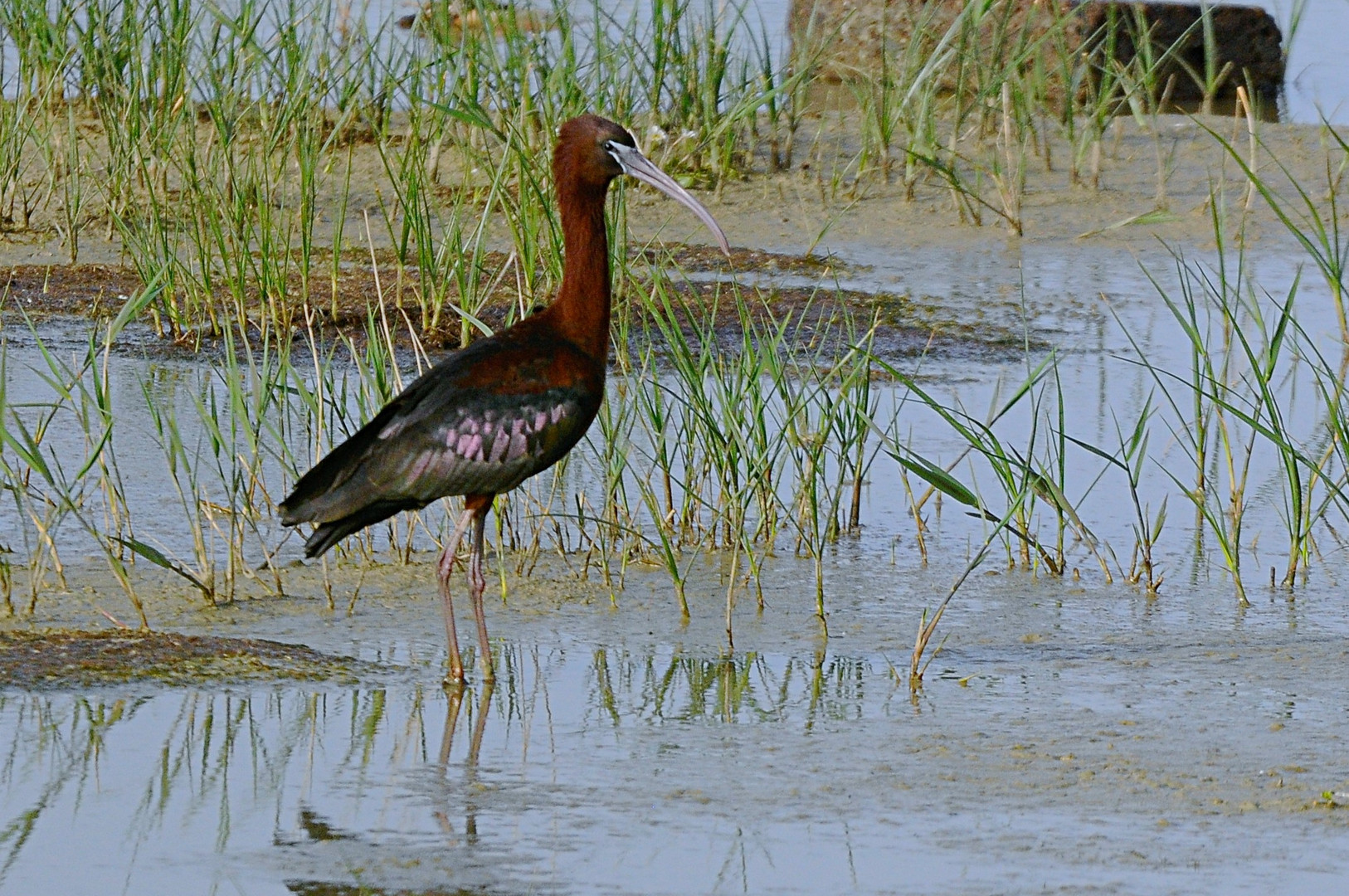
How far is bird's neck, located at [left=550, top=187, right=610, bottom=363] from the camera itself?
5.11m

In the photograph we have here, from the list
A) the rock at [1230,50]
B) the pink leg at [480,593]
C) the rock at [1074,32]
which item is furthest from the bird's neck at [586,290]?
the rock at [1230,50]

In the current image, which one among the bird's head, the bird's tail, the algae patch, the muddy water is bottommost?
the muddy water

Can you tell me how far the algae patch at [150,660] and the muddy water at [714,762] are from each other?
0.08m

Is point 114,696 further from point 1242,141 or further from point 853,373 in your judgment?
point 1242,141

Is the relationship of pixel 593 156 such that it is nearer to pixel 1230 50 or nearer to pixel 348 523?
pixel 348 523

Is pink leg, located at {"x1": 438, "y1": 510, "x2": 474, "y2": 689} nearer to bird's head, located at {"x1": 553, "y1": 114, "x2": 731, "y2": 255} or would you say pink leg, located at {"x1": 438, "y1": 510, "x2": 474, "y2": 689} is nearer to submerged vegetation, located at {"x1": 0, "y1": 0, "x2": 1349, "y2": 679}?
submerged vegetation, located at {"x1": 0, "y1": 0, "x2": 1349, "y2": 679}

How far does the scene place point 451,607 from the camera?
4.77 metres

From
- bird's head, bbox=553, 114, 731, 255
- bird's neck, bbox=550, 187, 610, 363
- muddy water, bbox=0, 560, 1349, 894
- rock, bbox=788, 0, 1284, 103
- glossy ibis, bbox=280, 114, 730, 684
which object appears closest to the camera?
muddy water, bbox=0, 560, 1349, 894

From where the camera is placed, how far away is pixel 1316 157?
1084 centimetres

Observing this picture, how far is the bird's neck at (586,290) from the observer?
5109mm

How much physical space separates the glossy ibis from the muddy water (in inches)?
12.3

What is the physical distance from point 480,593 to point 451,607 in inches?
5.1

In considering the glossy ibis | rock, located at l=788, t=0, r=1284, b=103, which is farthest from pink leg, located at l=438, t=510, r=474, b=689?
rock, located at l=788, t=0, r=1284, b=103

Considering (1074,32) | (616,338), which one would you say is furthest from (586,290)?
(1074,32)
